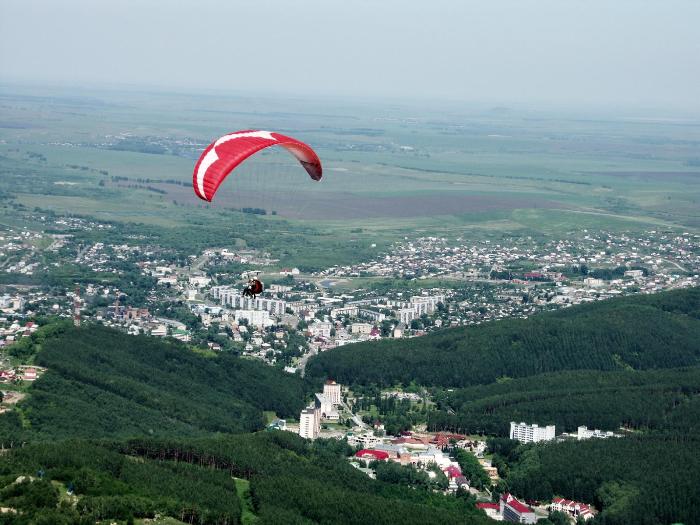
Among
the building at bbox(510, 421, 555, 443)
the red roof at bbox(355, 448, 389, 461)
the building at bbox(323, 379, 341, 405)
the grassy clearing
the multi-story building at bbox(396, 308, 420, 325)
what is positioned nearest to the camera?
the grassy clearing

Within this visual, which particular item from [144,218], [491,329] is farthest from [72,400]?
[144,218]

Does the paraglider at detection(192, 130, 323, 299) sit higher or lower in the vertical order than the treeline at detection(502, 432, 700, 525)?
higher

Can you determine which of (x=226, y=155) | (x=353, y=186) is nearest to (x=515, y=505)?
(x=226, y=155)

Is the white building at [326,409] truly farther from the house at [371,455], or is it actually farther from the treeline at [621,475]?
the treeline at [621,475]

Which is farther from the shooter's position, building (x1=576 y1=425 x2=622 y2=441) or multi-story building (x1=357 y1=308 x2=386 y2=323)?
multi-story building (x1=357 y1=308 x2=386 y2=323)

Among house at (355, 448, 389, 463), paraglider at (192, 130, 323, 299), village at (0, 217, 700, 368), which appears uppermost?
paraglider at (192, 130, 323, 299)

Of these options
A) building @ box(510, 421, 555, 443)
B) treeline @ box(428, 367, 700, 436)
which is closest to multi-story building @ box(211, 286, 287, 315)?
treeline @ box(428, 367, 700, 436)

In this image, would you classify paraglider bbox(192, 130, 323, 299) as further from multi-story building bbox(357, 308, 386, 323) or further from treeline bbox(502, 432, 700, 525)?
multi-story building bbox(357, 308, 386, 323)
